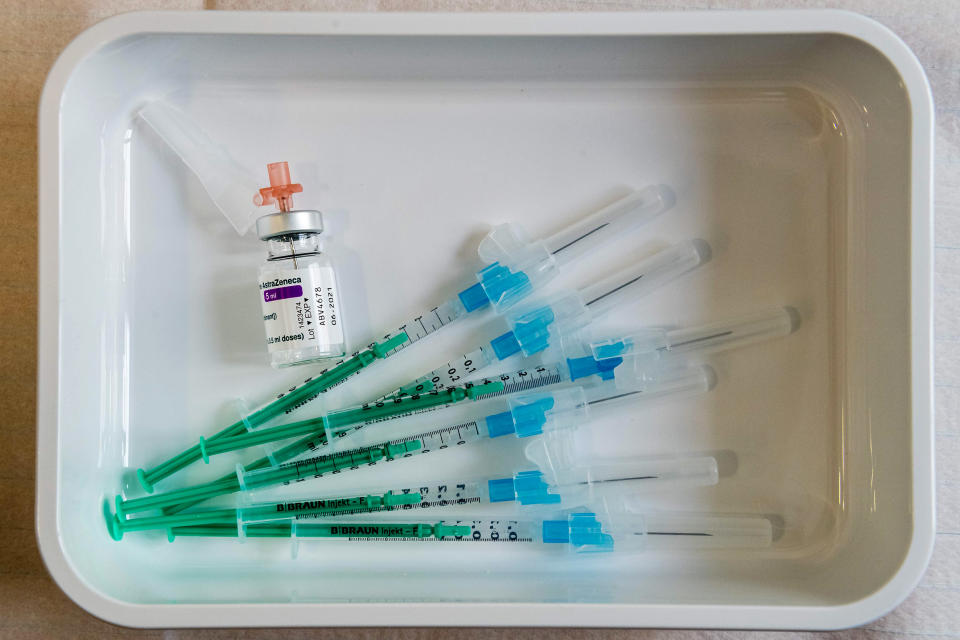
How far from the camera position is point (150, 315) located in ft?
3.52

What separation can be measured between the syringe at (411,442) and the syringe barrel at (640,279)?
119 millimetres

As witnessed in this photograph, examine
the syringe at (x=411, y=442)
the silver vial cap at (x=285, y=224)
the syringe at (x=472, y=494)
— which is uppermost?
the silver vial cap at (x=285, y=224)

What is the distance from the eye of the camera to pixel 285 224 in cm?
97

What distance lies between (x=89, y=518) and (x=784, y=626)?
933 mm

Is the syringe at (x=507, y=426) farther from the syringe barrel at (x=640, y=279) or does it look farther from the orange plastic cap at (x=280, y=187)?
the orange plastic cap at (x=280, y=187)

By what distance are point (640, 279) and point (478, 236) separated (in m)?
0.24

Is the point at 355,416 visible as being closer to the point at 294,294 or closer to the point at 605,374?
the point at 294,294

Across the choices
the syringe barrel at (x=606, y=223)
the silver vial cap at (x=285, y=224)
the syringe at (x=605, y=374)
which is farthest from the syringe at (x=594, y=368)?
the silver vial cap at (x=285, y=224)

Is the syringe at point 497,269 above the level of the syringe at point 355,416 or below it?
above

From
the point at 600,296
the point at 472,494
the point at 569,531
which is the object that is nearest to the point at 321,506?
the point at 472,494

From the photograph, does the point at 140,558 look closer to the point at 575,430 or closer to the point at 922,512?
the point at 575,430

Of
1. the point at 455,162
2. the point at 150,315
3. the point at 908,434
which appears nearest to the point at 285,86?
the point at 455,162

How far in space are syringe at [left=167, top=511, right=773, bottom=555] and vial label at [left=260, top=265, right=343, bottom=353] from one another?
26 centimetres

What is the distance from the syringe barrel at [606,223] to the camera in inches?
41.1
